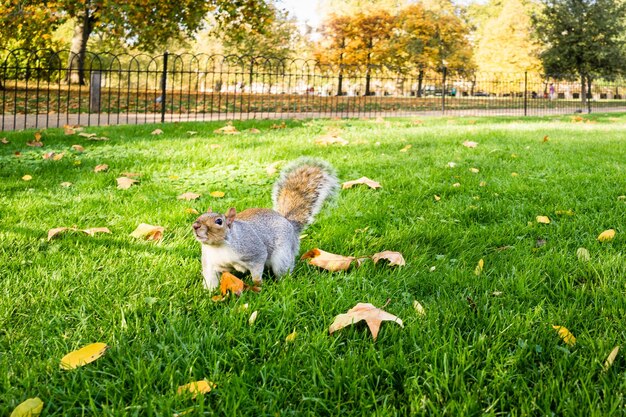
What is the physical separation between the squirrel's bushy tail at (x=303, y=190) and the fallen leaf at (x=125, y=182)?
57.8 inches

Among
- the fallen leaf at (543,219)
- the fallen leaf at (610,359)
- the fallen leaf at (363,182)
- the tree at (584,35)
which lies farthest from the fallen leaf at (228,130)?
the tree at (584,35)

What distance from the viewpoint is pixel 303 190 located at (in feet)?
8.14

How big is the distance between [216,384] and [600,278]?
4.86 ft

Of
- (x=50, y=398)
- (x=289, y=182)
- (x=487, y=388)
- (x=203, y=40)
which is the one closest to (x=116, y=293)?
(x=50, y=398)

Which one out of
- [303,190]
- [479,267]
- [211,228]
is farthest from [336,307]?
[303,190]

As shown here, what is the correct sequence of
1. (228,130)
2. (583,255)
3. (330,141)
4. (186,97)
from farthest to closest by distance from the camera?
(186,97) → (228,130) → (330,141) → (583,255)

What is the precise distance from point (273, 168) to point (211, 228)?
2.38m

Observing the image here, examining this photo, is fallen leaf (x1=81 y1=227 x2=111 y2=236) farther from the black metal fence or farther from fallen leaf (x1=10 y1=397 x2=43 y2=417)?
the black metal fence

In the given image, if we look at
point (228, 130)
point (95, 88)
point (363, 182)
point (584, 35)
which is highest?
point (584, 35)

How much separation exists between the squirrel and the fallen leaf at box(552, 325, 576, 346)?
0.98 meters

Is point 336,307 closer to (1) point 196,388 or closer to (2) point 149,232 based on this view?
(1) point 196,388

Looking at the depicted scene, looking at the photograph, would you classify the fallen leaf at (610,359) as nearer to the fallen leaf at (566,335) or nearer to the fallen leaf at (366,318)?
the fallen leaf at (566,335)

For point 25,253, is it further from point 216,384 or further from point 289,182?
point 216,384

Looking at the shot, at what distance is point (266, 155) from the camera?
4809mm
